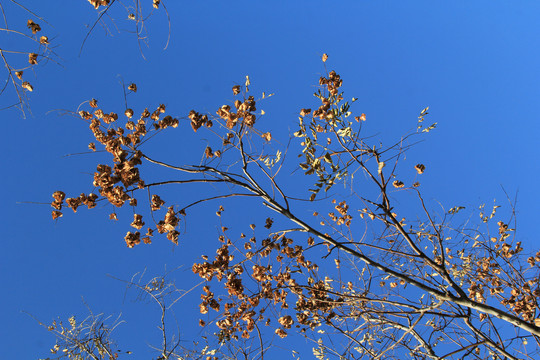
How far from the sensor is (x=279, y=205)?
3910 millimetres

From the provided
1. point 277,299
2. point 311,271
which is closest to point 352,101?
point 311,271

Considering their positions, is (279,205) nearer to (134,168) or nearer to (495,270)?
(134,168)

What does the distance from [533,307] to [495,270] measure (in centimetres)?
63

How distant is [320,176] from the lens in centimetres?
419

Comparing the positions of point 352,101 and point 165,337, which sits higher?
point 352,101

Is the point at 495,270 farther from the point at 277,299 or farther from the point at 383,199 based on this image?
the point at 277,299

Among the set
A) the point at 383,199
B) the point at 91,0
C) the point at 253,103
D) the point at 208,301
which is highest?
the point at 91,0

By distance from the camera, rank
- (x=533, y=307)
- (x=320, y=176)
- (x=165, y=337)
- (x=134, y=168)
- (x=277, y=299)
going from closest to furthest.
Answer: (x=134, y=168), (x=320, y=176), (x=533, y=307), (x=277, y=299), (x=165, y=337)

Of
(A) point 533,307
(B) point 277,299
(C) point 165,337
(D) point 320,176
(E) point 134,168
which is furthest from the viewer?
(C) point 165,337

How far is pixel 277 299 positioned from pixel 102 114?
329 cm

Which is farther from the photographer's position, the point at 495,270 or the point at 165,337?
the point at 165,337

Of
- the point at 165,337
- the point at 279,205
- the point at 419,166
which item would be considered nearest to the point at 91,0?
the point at 279,205

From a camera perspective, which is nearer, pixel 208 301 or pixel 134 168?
pixel 134 168

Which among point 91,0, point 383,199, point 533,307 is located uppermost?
point 91,0
